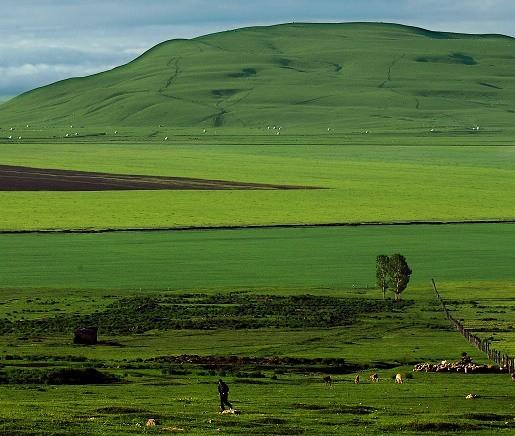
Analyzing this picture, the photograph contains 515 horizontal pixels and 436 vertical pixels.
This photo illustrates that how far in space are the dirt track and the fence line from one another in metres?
79.0

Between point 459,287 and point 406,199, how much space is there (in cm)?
5974

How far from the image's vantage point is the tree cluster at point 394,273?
76938 millimetres

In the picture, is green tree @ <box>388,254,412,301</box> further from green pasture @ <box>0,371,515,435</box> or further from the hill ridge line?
the hill ridge line

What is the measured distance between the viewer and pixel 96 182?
155 meters

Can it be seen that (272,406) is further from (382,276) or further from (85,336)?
(382,276)

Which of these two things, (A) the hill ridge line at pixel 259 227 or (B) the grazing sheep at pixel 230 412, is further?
(A) the hill ridge line at pixel 259 227

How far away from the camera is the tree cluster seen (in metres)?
76.9

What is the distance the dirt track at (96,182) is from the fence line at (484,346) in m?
79.0

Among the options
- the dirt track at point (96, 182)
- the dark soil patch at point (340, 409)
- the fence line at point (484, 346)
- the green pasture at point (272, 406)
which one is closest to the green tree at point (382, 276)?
the fence line at point (484, 346)

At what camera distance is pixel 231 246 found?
9988 cm

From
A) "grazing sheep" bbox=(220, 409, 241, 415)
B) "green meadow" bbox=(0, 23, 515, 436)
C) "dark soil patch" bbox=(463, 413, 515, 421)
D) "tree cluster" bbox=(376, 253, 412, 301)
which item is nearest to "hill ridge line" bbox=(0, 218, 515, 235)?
"green meadow" bbox=(0, 23, 515, 436)

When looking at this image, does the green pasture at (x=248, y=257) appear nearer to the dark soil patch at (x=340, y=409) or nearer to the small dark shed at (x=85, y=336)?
the small dark shed at (x=85, y=336)

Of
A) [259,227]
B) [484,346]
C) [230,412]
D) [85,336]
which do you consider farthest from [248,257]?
[230,412]

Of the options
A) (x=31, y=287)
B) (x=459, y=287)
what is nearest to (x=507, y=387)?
(x=459, y=287)
